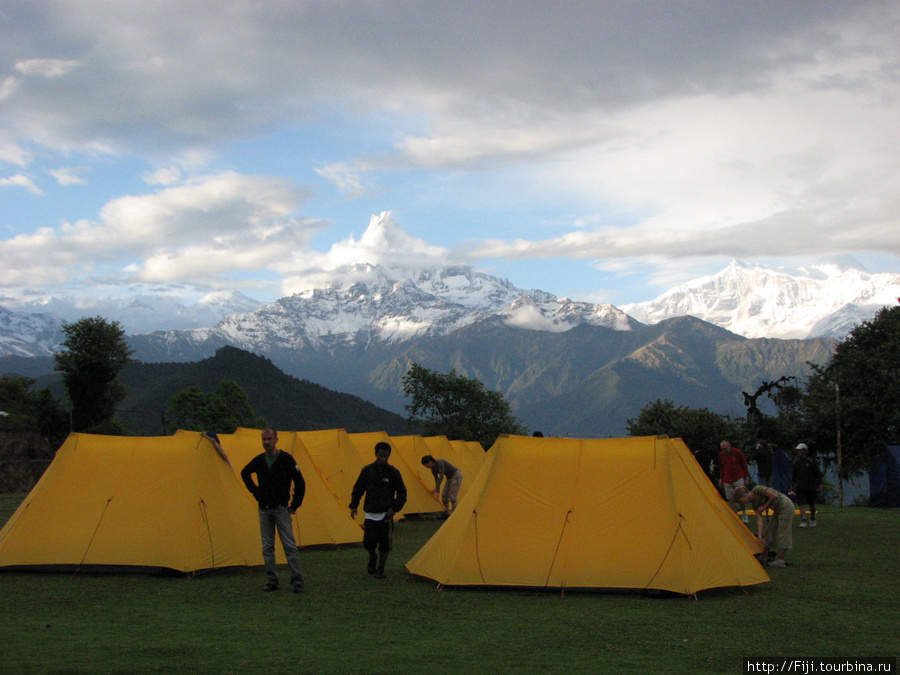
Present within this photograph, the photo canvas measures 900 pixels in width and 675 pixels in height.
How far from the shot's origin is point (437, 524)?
937 inches

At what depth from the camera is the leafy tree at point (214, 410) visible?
82.8m

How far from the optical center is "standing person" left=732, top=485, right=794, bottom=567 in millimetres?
14141

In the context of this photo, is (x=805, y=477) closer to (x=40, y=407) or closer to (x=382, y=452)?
(x=382, y=452)

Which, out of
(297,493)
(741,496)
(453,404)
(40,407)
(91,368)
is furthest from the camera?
(453,404)

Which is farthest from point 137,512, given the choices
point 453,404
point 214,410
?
point 453,404

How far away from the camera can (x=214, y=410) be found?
84625 millimetres

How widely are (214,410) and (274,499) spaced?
251 ft

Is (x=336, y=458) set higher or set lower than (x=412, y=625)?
higher

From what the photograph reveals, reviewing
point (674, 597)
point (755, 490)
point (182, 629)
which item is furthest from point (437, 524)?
point (182, 629)

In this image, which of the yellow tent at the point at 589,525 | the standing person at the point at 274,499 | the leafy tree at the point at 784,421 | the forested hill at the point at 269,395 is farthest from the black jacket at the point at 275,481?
the forested hill at the point at 269,395

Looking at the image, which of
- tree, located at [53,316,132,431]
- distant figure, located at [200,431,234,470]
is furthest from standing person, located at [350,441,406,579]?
tree, located at [53,316,132,431]

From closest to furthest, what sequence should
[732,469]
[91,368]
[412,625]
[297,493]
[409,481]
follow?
[412,625] < [297,493] < [732,469] < [409,481] < [91,368]

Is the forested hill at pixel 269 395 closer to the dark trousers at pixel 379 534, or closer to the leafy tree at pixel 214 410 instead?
the leafy tree at pixel 214 410

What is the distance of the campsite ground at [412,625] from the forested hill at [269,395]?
5777 inches
